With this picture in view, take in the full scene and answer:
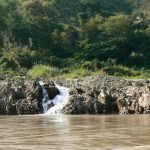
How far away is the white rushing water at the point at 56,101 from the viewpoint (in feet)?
96.2

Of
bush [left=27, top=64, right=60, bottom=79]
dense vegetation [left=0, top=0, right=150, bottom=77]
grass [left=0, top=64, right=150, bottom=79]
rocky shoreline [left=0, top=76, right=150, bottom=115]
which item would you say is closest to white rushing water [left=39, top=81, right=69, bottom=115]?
rocky shoreline [left=0, top=76, right=150, bottom=115]

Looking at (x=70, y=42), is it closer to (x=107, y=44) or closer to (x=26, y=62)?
(x=107, y=44)

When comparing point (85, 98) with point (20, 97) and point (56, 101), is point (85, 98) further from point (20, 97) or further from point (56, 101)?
point (20, 97)

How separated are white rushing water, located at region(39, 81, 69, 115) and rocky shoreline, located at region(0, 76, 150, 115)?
0.91 feet

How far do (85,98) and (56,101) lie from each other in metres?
2.68

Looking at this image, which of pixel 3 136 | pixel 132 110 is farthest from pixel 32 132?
pixel 132 110

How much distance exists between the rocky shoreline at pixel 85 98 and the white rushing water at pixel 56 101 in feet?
0.91

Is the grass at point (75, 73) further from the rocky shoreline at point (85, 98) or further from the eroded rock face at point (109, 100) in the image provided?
the eroded rock face at point (109, 100)

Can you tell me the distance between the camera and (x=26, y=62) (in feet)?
173

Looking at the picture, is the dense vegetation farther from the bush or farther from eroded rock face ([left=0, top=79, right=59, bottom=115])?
eroded rock face ([left=0, top=79, right=59, bottom=115])

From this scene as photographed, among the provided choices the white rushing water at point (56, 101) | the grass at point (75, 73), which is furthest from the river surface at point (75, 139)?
the grass at point (75, 73)

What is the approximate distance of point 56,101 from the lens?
3058 centimetres

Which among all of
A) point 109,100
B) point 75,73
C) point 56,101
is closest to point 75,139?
point 109,100

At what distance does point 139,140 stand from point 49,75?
1216 inches
